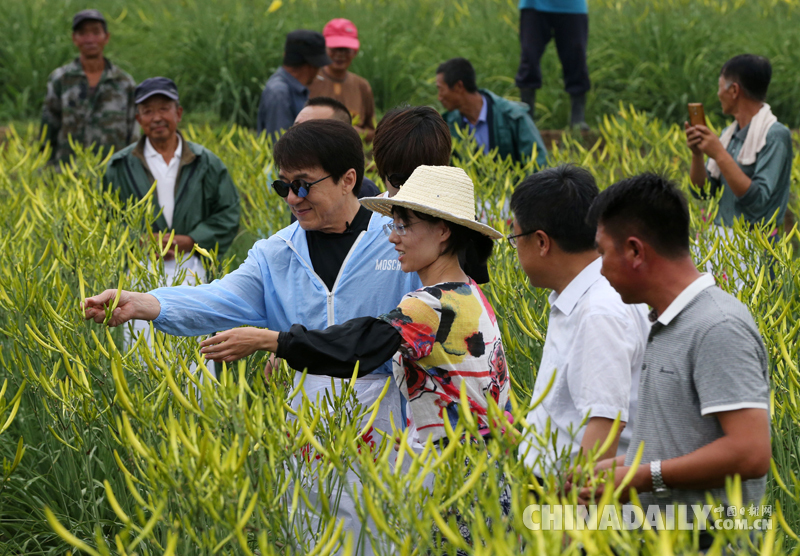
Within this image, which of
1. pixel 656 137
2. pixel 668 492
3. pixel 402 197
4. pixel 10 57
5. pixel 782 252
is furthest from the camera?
pixel 10 57

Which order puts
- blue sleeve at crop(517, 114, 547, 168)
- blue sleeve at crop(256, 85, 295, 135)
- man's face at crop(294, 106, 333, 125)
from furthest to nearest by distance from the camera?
blue sleeve at crop(256, 85, 295, 135) → blue sleeve at crop(517, 114, 547, 168) → man's face at crop(294, 106, 333, 125)

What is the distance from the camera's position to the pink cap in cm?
695

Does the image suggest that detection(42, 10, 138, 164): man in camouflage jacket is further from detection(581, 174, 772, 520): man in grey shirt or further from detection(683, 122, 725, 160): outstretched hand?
detection(581, 174, 772, 520): man in grey shirt

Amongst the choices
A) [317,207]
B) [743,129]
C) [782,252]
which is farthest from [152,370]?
[743,129]

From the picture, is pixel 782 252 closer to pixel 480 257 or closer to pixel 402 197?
pixel 480 257

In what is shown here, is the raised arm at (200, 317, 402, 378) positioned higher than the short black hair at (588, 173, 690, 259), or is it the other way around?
the short black hair at (588, 173, 690, 259)

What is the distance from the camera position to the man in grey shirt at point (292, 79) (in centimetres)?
609

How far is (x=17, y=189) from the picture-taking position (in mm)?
5777

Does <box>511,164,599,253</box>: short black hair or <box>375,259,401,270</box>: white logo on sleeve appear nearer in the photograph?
<box>511,164,599,253</box>: short black hair

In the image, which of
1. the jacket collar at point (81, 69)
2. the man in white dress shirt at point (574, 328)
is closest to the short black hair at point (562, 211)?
the man in white dress shirt at point (574, 328)

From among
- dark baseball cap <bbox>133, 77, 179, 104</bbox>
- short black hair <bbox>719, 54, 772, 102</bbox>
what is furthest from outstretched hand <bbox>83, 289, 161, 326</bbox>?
short black hair <bbox>719, 54, 772, 102</bbox>

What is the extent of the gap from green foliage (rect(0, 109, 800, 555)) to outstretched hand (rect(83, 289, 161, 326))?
0.07 meters

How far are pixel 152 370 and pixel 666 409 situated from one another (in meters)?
1.31

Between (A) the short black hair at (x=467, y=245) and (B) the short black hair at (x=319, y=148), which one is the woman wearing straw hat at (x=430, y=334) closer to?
(A) the short black hair at (x=467, y=245)
